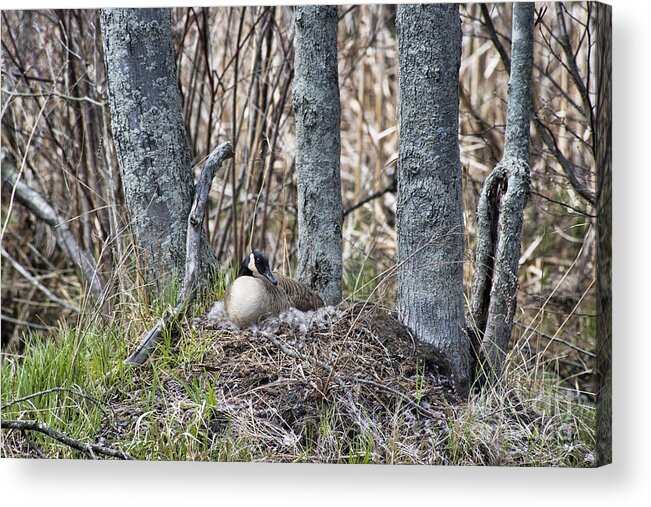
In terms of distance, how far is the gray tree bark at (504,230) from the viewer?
3643 millimetres

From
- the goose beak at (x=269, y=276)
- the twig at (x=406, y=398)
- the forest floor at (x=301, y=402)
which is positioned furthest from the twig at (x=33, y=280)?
the twig at (x=406, y=398)

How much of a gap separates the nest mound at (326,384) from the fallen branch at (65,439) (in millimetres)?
415

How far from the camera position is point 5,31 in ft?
13.7

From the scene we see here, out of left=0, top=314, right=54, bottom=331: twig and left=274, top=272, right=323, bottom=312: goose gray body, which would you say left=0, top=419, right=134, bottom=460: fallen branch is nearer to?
left=0, top=314, right=54, bottom=331: twig

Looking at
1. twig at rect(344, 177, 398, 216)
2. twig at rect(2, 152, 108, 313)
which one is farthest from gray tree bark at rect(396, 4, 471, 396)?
twig at rect(2, 152, 108, 313)

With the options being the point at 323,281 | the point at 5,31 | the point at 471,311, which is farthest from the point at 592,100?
the point at 5,31

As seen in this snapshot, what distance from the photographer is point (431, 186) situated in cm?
365

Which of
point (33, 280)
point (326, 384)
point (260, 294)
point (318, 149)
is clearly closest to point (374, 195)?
point (318, 149)

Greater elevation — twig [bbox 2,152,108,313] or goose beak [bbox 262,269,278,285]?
twig [bbox 2,152,108,313]

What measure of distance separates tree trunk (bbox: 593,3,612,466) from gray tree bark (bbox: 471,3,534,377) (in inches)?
11.1

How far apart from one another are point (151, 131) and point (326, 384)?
127cm

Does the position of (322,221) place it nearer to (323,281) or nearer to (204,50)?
(323,281)

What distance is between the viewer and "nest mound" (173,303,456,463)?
363cm

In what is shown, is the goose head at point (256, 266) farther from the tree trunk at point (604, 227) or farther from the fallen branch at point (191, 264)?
the tree trunk at point (604, 227)
